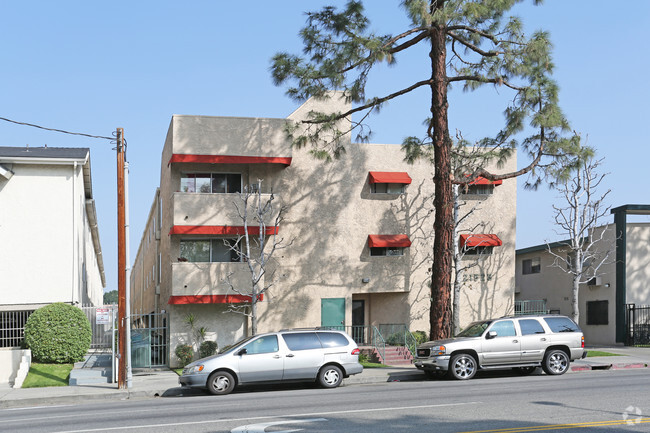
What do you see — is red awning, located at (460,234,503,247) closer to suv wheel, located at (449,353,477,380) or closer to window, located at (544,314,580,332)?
window, located at (544,314,580,332)

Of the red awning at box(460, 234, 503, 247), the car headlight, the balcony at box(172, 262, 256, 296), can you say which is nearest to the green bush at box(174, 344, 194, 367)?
the balcony at box(172, 262, 256, 296)

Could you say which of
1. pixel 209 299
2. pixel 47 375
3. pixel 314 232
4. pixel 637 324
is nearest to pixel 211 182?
pixel 314 232

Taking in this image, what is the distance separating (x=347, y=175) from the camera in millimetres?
28922

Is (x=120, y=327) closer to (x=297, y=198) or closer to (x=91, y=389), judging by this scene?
(x=91, y=389)

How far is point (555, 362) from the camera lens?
20.0 metres

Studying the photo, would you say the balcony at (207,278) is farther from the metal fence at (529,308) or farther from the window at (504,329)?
the metal fence at (529,308)

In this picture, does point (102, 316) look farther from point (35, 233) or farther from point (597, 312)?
point (597, 312)

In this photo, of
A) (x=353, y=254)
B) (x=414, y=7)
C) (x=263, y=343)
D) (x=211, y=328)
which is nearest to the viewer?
(x=263, y=343)

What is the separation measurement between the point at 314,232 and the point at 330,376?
34.4 ft

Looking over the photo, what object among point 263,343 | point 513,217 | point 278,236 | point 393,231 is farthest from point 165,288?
point 513,217

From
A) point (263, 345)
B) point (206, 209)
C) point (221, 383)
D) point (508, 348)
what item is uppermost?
point (206, 209)

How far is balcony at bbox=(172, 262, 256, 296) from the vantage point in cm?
2592

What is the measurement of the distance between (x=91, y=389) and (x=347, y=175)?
13.5 meters

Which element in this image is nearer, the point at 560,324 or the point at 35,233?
the point at 560,324
